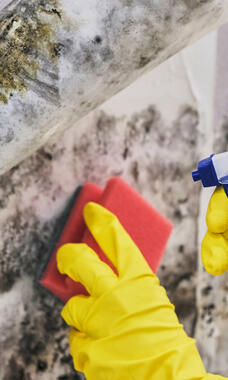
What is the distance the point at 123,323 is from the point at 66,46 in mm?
612

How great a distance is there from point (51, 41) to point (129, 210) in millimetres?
537

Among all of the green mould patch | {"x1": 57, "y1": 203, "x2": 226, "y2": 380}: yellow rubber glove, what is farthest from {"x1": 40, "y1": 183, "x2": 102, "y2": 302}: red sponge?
the green mould patch

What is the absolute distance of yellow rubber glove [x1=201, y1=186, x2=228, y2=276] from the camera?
81 centimetres

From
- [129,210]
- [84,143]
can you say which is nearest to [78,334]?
[129,210]

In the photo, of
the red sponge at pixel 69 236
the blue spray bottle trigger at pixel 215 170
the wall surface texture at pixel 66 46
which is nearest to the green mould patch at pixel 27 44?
the wall surface texture at pixel 66 46

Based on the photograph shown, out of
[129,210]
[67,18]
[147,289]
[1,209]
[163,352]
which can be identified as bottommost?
[163,352]

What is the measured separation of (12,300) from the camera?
1.20 m

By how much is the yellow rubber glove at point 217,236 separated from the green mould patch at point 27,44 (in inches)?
16.6

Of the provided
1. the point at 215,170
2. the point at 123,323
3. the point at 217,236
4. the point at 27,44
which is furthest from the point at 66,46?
the point at 123,323

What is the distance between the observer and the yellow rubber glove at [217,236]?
81 cm

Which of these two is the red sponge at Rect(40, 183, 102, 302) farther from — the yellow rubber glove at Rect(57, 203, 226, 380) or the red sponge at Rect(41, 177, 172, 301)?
the yellow rubber glove at Rect(57, 203, 226, 380)

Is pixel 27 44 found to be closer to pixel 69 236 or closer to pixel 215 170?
pixel 215 170

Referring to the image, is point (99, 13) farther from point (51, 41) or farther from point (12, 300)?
point (12, 300)

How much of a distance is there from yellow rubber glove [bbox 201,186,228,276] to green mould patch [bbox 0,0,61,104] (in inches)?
16.6
